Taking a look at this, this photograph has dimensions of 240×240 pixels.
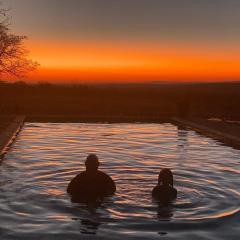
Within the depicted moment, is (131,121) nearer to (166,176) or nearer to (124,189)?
(124,189)

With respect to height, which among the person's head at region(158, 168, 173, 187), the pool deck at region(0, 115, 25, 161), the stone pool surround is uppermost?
the person's head at region(158, 168, 173, 187)

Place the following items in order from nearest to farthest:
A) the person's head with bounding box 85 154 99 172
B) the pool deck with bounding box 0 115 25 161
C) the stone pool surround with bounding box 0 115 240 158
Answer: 1. the person's head with bounding box 85 154 99 172
2. the pool deck with bounding box 0 115 25 161
3. the stone pool surround with bounding box 0 115 240 158

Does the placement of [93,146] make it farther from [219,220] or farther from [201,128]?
[219,220]

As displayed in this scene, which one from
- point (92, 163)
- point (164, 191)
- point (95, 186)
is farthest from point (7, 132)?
point (164, 191)

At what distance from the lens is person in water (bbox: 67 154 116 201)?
9.46m

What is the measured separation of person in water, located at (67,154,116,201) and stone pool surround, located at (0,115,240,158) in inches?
231

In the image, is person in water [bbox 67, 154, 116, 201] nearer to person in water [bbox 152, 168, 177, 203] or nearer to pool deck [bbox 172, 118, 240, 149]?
person in water [bbox 152, 168, 177, 203]

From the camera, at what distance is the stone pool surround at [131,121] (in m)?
19.7

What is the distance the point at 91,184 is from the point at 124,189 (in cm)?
168

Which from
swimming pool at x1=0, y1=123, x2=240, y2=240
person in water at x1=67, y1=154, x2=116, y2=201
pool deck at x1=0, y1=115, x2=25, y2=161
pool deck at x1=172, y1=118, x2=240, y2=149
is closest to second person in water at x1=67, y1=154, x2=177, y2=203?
person in water at x1=67, y1=154, x2=116, y2=201

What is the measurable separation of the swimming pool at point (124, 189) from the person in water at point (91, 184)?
29 centimetres

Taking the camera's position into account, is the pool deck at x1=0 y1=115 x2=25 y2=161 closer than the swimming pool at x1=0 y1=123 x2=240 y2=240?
No

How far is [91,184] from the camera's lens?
380 inches

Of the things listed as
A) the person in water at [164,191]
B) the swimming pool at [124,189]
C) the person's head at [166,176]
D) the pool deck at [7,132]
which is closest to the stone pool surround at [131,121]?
the pool deck at [7,132]
